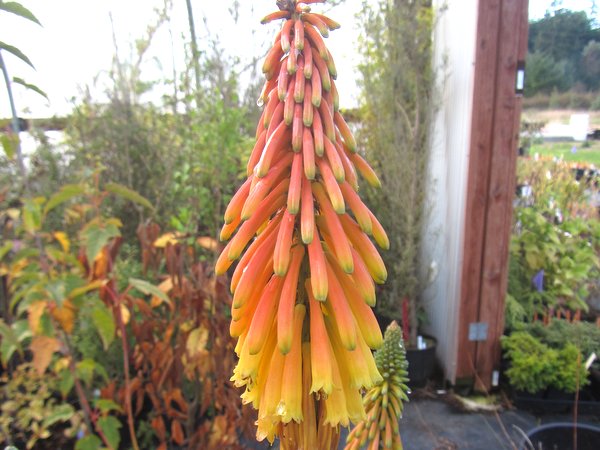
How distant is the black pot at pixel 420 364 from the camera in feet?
15.1

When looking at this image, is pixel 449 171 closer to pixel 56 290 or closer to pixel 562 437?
pixel 562 437

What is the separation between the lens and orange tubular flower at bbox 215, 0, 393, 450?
969 millimetres

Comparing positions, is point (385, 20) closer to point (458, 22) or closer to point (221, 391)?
point (458, 22)

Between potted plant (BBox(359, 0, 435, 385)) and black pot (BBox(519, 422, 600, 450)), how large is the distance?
6.20 ft

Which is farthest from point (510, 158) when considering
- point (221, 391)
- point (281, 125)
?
point (281, 125)

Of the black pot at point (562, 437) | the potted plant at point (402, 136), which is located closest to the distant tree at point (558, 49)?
the potted plant at point (402, 136)

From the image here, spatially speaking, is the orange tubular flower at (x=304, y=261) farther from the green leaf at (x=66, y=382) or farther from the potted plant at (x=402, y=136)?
the potted plant at (x=402, y=136)

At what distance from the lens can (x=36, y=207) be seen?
2.00m

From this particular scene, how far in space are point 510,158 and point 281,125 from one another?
373 centimetres

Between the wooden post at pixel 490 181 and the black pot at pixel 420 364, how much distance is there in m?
0.32

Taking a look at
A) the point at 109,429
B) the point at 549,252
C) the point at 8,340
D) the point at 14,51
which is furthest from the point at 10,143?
the point at 549,252

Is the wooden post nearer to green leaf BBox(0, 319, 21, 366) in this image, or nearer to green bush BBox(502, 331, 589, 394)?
green bush BBox(502, 331, 589, 394)

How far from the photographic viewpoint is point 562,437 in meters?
2.76

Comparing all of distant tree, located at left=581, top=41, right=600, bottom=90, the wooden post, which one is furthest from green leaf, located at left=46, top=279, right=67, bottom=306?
distant tree, located at left=581, top=41, right=600, bottom=90
